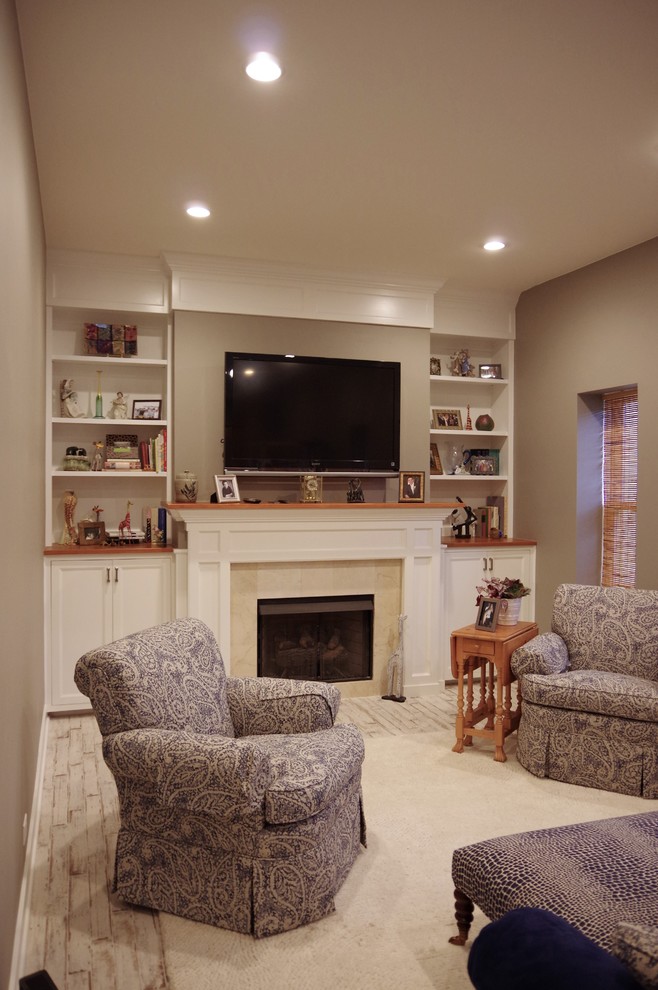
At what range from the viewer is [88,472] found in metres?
4.79

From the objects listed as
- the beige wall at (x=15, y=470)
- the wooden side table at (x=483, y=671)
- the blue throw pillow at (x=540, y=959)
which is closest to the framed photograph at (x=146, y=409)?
the beige wall at (x=15, y=470)

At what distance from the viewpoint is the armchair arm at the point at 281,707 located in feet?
9.27

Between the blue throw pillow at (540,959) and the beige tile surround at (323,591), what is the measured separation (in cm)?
345

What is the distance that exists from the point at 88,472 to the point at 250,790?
124 inches

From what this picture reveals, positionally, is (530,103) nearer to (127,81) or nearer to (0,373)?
(127,81)

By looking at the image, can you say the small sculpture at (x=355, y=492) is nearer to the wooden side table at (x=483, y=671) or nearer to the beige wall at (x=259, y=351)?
the beige wall at (x=259, y=351)

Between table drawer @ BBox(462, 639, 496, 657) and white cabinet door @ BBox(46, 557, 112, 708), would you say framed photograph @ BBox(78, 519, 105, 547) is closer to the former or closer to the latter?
white cabinet door @ BBox(46, 557, 112, 708)

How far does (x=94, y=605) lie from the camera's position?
4.57 metres

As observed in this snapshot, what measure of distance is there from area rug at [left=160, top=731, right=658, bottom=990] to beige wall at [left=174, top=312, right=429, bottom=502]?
2.19 metres

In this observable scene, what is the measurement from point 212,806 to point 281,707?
0.71 m

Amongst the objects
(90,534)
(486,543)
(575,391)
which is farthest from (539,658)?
(90,534)

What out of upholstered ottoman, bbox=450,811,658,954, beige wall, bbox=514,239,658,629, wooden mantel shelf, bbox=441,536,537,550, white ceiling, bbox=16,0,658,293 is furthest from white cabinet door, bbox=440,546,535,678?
upholstered ottoman, bbox=450,811,658,954

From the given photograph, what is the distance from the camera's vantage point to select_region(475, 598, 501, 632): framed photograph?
153 inches

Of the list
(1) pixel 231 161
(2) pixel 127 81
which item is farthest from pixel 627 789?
(2) pixel 127 81
